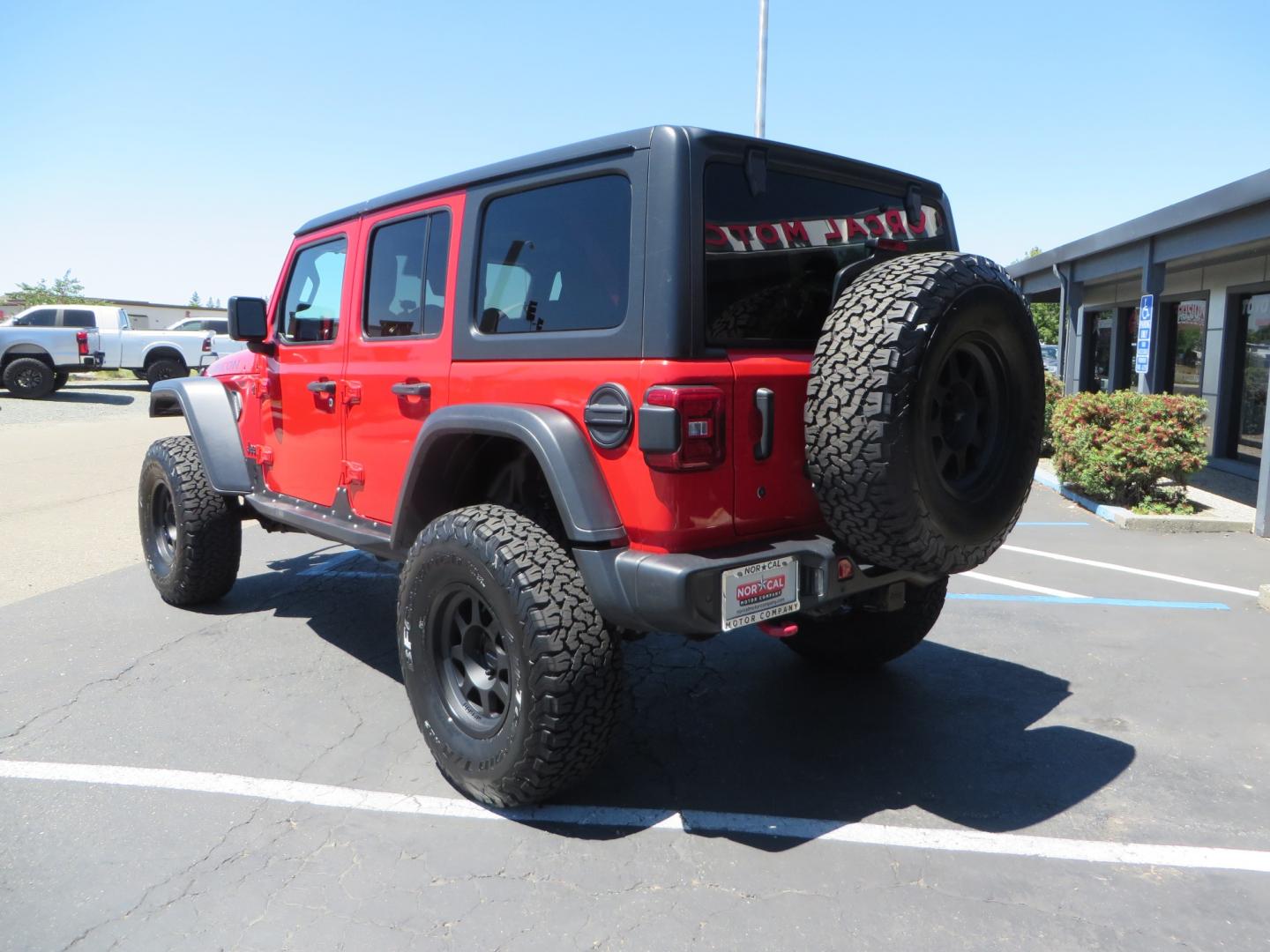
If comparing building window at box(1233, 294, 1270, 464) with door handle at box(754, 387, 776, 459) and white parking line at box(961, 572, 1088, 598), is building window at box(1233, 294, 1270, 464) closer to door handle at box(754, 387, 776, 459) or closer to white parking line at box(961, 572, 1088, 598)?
→ white parking line at box(961, 572, 1088, 598)

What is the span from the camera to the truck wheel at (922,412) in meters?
2.62

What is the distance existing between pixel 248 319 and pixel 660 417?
2.89 metres

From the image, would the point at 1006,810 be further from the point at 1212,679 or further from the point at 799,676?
the point at 1212,679

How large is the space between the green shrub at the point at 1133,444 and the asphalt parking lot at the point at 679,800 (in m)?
3.46

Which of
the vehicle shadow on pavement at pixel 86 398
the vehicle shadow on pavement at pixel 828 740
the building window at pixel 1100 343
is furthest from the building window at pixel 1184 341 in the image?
the vehicle shadow on pavement at pixel 86 398

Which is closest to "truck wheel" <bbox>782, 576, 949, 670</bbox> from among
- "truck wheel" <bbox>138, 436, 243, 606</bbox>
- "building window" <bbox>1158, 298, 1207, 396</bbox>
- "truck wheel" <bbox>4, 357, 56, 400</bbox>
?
"truck wheel" <bbox>138, 436, 243, 606</bbox>

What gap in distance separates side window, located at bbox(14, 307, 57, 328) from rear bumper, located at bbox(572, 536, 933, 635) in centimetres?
2253

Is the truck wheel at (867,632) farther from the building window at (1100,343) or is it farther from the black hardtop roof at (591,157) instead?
the building window at (1100,343)

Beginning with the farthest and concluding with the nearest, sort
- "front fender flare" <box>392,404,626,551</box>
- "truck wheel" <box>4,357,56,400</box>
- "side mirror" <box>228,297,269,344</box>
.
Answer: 1. "truck wheel" <box>4,357,56,400</box>
2. "side mirror" <box>228,297,269,344</box>
3. "front fender flare" <box>392,404,626,551</box>

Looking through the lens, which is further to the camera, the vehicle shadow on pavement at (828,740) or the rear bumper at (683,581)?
the vehicle shadow on pavement at (828,740)

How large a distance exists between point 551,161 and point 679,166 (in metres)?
0.57

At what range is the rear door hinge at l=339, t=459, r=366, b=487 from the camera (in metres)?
3.91

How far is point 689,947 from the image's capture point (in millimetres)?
2396

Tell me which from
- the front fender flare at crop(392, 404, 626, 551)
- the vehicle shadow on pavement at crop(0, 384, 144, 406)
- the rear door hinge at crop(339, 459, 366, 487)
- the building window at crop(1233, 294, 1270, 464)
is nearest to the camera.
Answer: the front fender flare at crop(392, 404, 626, 551)
